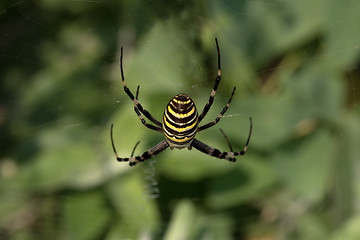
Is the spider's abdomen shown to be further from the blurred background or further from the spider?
the blurred background

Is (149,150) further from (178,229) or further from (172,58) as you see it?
(178,229)

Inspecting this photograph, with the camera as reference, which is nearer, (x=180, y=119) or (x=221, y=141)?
(x=180, y=119)

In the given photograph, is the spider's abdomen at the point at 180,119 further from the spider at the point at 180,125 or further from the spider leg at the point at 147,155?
the spider leg at the point at 147,155

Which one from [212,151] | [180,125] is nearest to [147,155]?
[212,151]

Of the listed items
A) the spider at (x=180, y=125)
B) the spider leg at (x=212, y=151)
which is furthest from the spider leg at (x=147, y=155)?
the spider leg at (x=212, y=151)

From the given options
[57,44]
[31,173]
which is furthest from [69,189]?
[57,44]

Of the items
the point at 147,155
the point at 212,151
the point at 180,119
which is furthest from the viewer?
the point at 147,155

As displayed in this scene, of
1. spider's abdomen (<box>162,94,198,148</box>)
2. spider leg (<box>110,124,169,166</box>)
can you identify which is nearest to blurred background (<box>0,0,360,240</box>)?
spider leg (<box>110,124,169,166</box>)

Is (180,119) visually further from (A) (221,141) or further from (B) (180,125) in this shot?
(A) (221,141)
